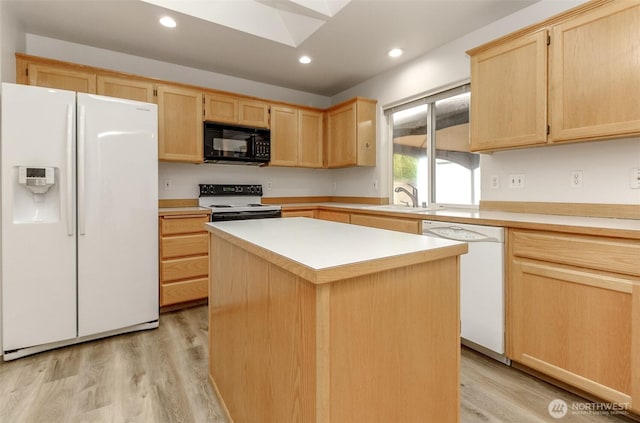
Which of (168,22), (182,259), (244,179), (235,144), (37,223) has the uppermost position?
(168,22)

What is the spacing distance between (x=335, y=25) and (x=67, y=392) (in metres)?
3.12

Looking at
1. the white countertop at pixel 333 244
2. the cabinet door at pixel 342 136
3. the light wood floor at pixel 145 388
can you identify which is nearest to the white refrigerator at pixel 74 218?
the light wood floor at pixel 145 388

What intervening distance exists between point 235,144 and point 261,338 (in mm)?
2798

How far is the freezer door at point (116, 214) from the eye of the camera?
2.25m

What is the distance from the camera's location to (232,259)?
4.50ft

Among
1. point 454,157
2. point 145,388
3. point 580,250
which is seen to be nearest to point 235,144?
point 454,157

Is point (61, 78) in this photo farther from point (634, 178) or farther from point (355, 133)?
point (634, 178)

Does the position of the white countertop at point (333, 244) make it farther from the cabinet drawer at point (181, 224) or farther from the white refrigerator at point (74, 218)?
the cabinet drawer at point (181, 224)

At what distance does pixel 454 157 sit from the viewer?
306 cm

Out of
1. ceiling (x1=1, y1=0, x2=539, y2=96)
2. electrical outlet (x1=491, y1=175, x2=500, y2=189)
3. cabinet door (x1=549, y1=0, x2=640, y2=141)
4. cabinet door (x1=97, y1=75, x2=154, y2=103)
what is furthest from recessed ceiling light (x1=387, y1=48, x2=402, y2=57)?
cabinet door (x1=97, y1=75, x2=154, y2=103)

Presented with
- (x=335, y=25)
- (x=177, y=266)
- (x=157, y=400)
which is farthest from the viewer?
(x=177, y=266)

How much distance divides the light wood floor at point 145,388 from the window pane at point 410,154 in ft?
5.99

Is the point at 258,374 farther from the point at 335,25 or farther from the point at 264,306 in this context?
the point at 335,25

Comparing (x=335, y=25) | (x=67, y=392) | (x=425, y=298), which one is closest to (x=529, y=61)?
(x=335, y=25)
